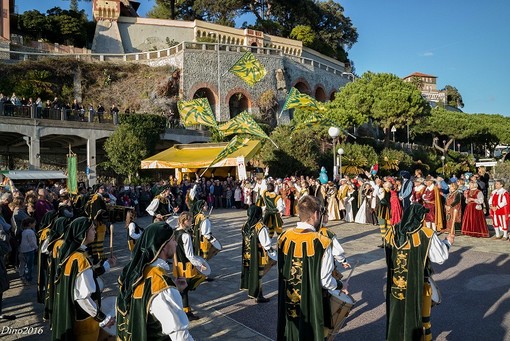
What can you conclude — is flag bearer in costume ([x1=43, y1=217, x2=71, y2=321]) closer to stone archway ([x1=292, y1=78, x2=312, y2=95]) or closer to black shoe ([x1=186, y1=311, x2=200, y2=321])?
black shoe ([x1=186, y1=311, x2=200, y2=321])

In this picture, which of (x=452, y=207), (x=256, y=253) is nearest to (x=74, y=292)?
(x=256, y=253)

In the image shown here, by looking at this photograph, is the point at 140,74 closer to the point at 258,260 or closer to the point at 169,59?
the point at 169,59

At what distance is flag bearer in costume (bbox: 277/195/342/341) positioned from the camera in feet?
14.0

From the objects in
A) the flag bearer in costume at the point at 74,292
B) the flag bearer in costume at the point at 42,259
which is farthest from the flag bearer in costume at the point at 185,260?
the flag bearer in costume at the point at 42,259

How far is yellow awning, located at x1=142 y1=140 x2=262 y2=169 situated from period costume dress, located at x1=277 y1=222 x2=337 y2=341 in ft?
65.0

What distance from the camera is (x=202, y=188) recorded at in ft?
78.5

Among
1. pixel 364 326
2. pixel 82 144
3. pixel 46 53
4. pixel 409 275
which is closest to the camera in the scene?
pixel 409 275

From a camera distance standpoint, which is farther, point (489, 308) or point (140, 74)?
point (140, 74)

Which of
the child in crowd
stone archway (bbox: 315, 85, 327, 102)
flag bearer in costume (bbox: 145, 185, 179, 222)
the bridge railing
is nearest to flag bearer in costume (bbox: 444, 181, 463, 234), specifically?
flag bearer in costume (bbox: 145, 185, 179, 222)

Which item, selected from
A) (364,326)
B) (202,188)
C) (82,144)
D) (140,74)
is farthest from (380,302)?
(140,74)

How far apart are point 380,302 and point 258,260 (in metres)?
2.22

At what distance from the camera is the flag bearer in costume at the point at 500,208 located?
39.7 ft

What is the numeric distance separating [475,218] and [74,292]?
1234 centimetres

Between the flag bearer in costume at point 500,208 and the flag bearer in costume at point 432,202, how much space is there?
1509 millimetres
